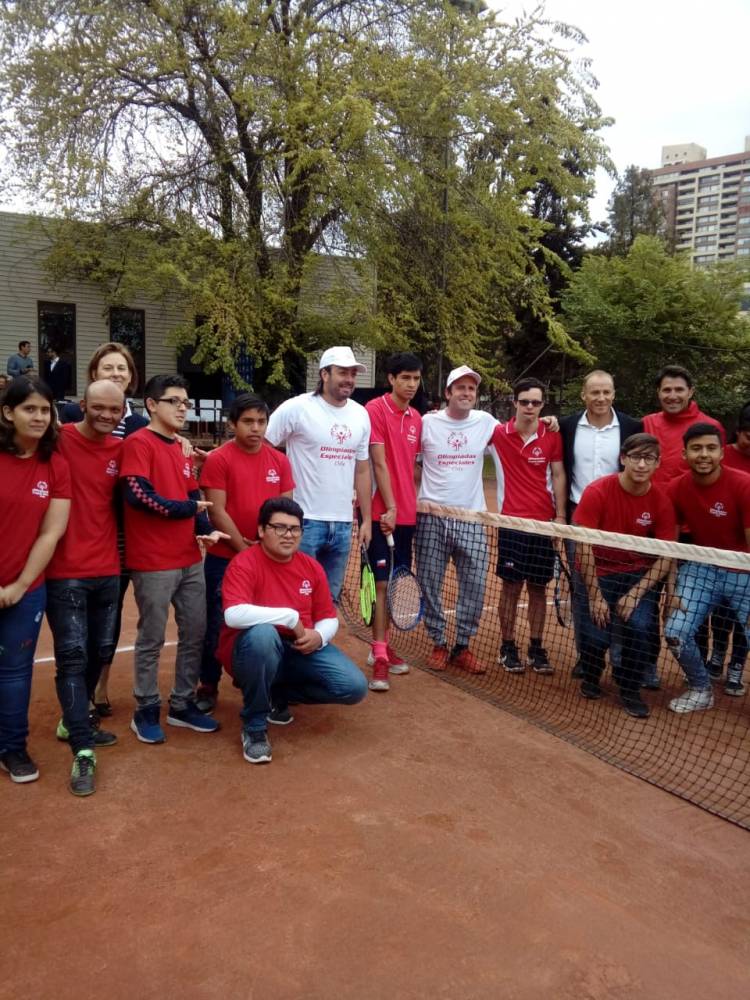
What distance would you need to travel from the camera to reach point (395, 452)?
550 cm

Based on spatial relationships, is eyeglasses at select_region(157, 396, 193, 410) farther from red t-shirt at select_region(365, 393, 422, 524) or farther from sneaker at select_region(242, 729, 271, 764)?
sneaker at select_region(242, 729, 271, 764)

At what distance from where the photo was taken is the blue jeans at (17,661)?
3.73 m

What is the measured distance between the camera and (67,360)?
725 inches

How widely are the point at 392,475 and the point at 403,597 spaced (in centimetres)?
99

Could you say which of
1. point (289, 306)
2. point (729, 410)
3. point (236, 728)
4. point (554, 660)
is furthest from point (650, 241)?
point (236, 728)

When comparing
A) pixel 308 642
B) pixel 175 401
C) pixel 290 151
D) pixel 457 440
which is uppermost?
pixel 290 151

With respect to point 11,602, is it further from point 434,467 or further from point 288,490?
point 434,467

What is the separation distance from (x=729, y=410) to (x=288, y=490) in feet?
67.1

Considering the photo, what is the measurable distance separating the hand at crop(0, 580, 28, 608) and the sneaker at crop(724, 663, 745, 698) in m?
4.36

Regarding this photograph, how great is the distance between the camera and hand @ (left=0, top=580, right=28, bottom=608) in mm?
3609

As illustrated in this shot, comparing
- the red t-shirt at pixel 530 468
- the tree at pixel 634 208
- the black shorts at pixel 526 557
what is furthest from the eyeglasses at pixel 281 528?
the tree at pixel 634 208

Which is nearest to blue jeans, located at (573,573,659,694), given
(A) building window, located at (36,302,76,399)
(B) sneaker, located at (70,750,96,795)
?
(B) sneaker, located at (70,750,96,795)

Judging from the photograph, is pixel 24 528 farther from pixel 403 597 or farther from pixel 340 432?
pixel 403 597

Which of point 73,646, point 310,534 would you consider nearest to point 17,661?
point 73,646
